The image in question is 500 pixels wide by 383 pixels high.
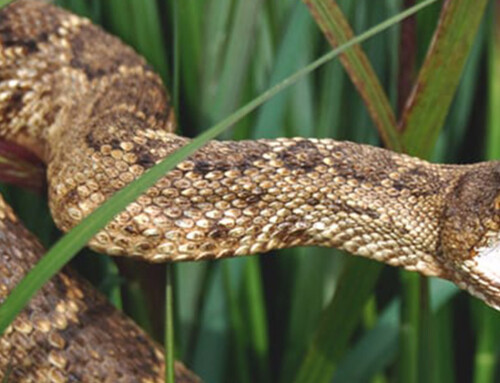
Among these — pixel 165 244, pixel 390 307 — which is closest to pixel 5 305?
pixel 165 244

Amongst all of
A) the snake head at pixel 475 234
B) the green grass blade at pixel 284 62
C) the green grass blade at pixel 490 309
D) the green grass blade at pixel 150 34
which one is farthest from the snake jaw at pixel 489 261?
the green grass blade at pixel 150 34

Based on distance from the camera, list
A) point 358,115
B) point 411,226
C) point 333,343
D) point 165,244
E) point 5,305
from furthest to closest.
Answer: point 358,115 < point 333,343 < point 411,226 < point 165,244 < point 5,305

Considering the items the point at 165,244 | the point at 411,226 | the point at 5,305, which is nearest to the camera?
the point at 5,305

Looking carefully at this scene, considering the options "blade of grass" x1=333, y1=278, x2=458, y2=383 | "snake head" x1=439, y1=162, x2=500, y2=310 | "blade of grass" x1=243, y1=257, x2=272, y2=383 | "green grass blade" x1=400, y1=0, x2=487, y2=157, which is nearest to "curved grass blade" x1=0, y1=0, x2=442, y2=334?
"green grass blade" x1=400, y1=0, x2=487, y2=157

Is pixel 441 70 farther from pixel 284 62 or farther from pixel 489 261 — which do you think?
pixel 284 62

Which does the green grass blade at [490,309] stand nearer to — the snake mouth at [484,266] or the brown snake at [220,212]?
the brown snake at [220,212]

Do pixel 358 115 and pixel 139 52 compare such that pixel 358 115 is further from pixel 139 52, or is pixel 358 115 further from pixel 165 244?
pixel 165 244
